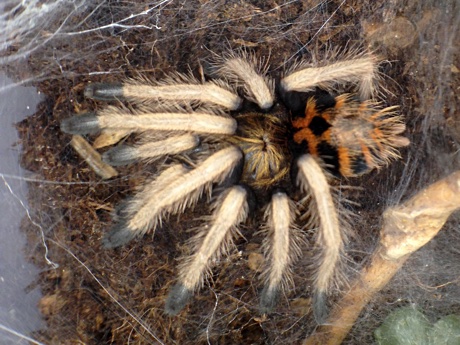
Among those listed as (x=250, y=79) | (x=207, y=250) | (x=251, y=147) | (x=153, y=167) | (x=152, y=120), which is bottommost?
(x=207, y=250)

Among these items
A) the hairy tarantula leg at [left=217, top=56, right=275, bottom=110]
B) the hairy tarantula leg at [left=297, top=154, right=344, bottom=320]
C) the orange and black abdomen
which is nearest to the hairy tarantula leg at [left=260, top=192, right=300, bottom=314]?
the hairy tarantula leg at [left=297, top=154, right=344, bottom=320]

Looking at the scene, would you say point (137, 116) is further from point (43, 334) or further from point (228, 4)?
point (43, 334)

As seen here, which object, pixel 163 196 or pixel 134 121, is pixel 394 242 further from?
pixel 134 121

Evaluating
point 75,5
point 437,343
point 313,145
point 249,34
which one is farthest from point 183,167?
point 437,343

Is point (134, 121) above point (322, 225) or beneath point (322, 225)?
above

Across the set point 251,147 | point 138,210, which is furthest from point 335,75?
point 138,210

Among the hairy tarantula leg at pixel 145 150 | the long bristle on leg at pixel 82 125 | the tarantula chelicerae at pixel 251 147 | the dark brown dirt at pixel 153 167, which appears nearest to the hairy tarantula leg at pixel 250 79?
the tarantula chelicerae at pixel 251 147

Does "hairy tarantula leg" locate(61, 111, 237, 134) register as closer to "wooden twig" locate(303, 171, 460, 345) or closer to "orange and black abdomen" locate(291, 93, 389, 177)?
"orange and black abdomen" locate(291, 93, 389, 177)

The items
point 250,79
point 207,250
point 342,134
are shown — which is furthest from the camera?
point 250,79
